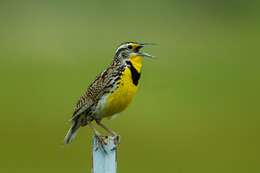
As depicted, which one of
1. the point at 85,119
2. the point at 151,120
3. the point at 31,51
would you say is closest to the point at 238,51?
the point at 31,51

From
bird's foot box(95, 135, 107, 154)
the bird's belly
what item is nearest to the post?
bird's foot box(95, 135, 107, 154)

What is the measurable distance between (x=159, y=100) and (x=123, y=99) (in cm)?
776

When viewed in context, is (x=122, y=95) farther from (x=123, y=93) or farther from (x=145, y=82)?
(x=145, y=82)

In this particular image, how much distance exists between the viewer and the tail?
6.61m

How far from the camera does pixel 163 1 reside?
22141mm

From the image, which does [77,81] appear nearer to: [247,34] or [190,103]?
[190,103]

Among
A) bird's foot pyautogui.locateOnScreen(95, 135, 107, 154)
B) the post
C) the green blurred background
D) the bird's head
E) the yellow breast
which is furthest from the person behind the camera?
the green blurred background

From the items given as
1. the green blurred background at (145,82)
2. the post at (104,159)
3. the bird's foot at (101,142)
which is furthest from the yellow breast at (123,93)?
the green blurred background at (145,82)

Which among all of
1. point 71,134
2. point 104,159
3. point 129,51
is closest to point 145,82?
point 129,51

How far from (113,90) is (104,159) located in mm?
1274

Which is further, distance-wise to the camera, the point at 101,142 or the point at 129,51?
the point at 129,51

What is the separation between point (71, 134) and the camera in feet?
21.8

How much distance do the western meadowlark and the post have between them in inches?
41.8

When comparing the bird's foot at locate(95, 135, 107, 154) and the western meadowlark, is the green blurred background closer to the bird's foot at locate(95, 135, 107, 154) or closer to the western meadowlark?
the western meadowlark
